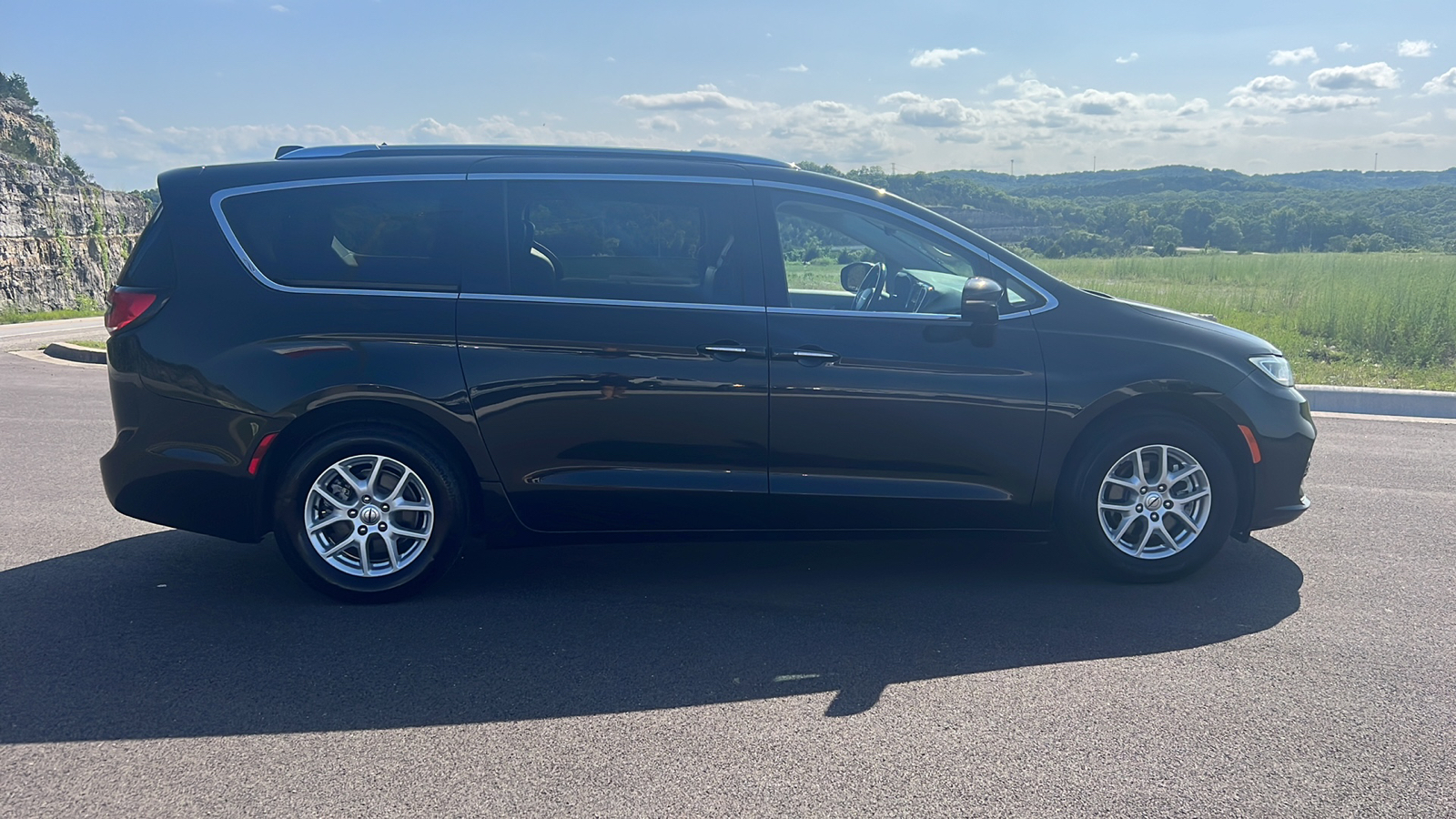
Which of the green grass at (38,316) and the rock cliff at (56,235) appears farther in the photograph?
the rock cliff at (56,235)

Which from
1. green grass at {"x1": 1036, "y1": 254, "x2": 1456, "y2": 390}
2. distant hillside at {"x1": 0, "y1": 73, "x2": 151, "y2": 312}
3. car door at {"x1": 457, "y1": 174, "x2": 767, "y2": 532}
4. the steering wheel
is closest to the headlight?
the steering wheel

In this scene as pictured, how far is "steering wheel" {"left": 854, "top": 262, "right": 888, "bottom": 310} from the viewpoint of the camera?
15.6 ft

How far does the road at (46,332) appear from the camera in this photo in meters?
15.3

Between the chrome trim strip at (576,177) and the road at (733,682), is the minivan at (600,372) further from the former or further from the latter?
the road at (733,682)

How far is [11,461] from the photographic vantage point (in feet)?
23.4

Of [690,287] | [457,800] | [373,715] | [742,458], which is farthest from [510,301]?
[457,800]

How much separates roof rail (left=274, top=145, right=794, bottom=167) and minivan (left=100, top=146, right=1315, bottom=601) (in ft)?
0.23

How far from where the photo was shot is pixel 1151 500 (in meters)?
4.77

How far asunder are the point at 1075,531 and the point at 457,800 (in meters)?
2.98

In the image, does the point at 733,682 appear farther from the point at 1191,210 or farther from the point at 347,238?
the point at 1191,210

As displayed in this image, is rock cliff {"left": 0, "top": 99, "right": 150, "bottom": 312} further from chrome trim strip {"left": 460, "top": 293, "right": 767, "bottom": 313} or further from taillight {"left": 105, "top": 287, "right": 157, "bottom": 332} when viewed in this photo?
chrome trim strip {"left": 460, "top": 293, "right": 767, "bottom": 313}

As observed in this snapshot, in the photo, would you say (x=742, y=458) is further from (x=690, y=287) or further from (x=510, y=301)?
(x=510, y=301)

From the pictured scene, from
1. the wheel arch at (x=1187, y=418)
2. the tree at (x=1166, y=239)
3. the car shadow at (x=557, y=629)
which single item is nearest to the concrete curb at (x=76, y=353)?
the car shadow at (x=557, y=629)

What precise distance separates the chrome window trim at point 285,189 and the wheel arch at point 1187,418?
9.13 ft
